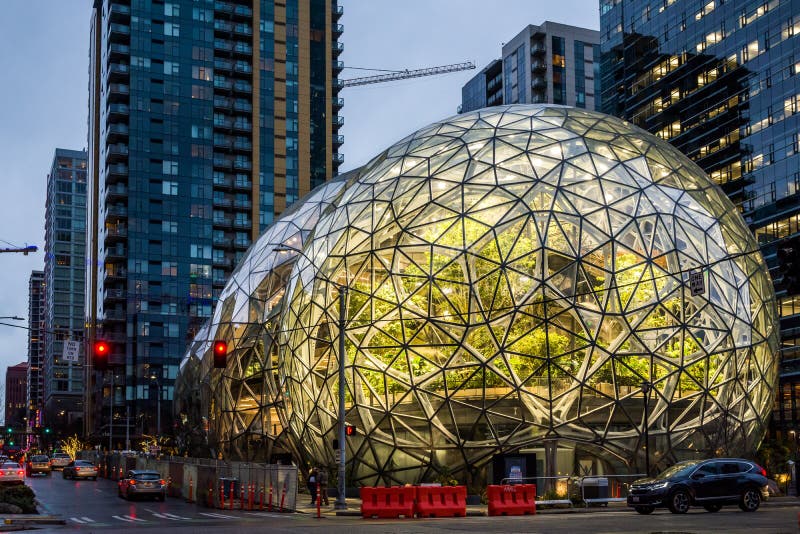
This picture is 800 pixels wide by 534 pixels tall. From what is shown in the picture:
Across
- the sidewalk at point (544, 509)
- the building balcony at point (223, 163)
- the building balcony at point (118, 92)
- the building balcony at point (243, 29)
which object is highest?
the building balcony at point (243, 29)

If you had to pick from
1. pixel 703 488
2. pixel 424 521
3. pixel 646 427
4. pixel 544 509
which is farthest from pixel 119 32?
pixel 703 488

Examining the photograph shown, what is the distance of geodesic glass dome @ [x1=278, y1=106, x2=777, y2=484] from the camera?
130 ft

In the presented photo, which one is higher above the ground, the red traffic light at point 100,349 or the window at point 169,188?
the window at point 169,188

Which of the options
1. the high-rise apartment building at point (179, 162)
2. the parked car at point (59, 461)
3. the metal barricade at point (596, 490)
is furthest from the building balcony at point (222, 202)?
the metal barricade at point (596, 490)

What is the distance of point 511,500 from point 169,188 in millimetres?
107144

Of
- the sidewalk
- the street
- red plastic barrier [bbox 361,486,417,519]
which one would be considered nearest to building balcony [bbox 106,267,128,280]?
the street

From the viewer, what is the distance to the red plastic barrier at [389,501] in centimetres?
3136

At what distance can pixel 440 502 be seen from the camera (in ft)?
105

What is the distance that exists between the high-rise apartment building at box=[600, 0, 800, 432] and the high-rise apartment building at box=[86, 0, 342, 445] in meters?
46.9

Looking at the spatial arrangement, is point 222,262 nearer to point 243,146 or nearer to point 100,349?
point 243,146

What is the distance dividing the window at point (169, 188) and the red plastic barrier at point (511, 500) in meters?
106

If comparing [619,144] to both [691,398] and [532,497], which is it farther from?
[532,497]

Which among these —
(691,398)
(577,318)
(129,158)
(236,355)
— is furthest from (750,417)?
(129,158)

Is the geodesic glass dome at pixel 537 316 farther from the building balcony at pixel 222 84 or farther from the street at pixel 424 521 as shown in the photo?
the building balcony at pixel 222 84
